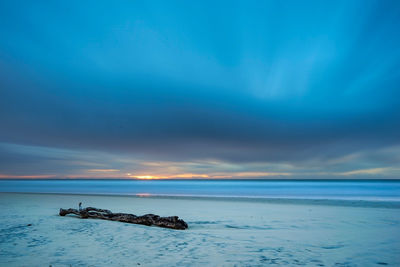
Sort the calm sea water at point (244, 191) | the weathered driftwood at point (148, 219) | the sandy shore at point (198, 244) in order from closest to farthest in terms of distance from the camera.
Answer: the sandy shore at point (198, 244) < the weathered driftwood at point (148, 219) < the calm sea water at point (244, 191)

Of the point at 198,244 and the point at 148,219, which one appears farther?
the point at 148,219

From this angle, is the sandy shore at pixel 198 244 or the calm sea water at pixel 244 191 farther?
the calm sea water at pixel 244 191

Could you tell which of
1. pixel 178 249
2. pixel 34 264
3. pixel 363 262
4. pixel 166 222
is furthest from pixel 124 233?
pixel 363 262

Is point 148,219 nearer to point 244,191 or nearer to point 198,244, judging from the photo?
point 198,244

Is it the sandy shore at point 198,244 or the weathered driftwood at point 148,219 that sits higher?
the weathered driftwood at point 148,219

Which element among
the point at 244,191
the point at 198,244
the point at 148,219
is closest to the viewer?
the point at 198,244

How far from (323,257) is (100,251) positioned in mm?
6223

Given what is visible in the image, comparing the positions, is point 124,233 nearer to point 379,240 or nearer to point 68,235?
point 68,235

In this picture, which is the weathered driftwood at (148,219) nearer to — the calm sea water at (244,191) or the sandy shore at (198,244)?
the sandy shore at (198,244)

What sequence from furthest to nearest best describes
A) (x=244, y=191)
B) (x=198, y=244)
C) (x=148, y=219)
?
(x=244, y=191)
(x=148, y=219)
(x=198, y=244)

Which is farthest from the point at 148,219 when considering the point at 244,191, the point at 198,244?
the point at 244,191

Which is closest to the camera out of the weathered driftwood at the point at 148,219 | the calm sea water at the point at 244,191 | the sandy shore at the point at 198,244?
the sandy shore at the point at 198,244

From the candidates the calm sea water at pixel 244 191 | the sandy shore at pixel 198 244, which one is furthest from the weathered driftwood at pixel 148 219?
the calm sea water at pixel 244 191

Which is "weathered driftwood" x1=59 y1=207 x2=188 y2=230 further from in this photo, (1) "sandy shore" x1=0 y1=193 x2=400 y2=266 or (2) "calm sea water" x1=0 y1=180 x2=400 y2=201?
(2) "calm sea water" x1=0 y1=180 x2=400 y2=201
